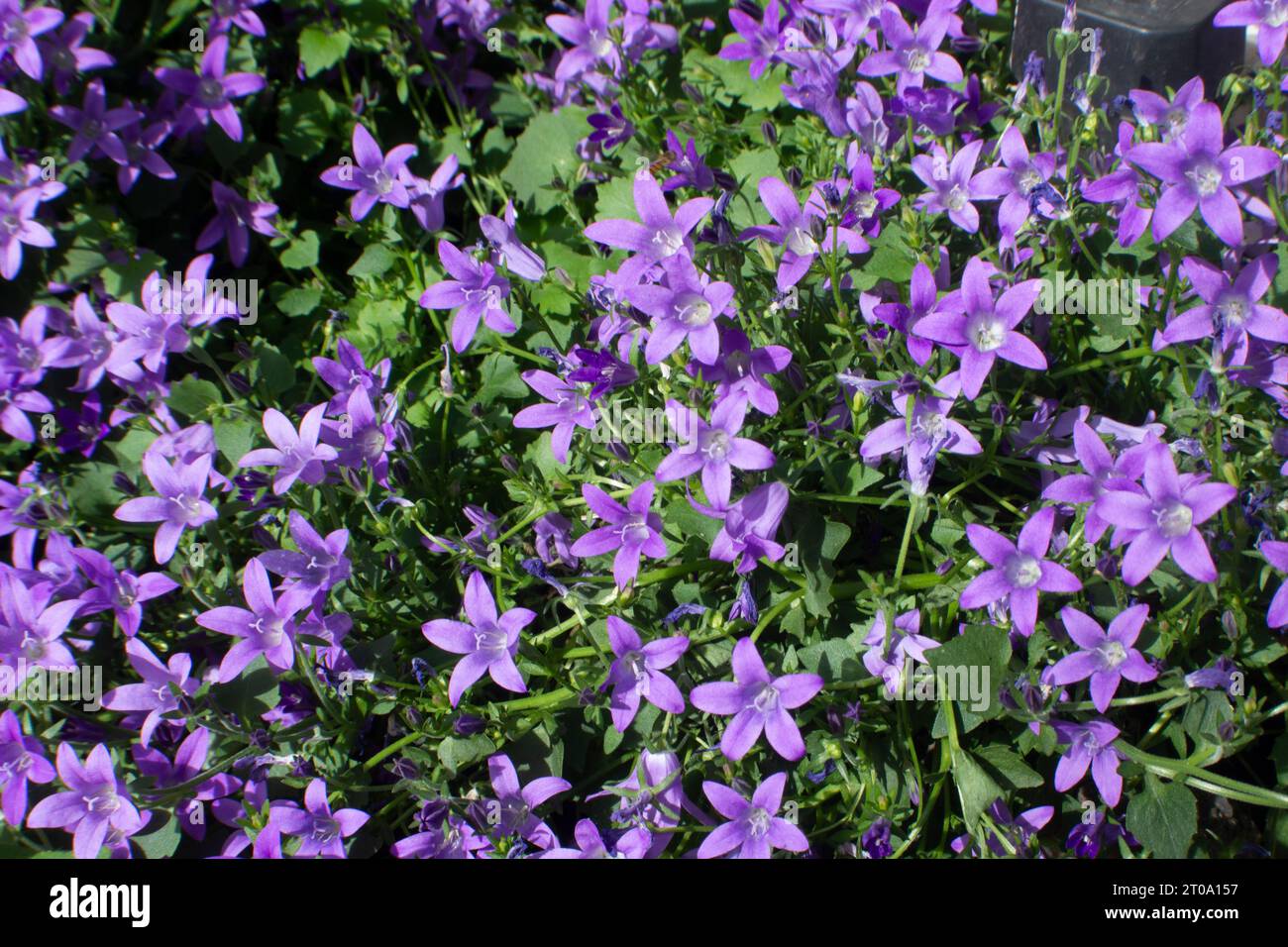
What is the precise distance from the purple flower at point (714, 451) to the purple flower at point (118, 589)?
1.37 metres

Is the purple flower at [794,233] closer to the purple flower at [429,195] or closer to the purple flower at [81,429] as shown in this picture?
the purple flower at [429,195]

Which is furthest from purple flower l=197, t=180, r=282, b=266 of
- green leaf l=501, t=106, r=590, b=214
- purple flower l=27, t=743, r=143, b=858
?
purple flower l=27, t=743, r=143, b=858

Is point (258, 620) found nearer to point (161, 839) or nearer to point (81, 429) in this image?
point (161, 839)

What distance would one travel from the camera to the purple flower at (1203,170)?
2.26 meters

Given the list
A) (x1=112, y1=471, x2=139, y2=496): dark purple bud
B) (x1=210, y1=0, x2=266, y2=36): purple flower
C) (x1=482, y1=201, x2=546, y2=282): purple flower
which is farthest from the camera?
(x1=210, y1=0, x2=266, y2=36): purple flower

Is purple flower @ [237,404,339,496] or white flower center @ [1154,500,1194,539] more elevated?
white flower center @ [1154,500,1194,539]

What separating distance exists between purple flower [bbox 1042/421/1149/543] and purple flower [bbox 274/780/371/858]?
5.70ft

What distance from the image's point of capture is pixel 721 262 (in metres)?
2.57

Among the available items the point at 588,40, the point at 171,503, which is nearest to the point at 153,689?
the point at 171,503

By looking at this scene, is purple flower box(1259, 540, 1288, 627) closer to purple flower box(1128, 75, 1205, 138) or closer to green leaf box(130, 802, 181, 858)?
purple flower box(1128, 75, 1205, 138)

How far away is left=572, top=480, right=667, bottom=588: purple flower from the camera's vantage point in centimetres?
233

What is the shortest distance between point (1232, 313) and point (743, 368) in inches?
44.2

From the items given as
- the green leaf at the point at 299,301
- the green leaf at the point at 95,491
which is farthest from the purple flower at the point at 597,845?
the green leaf at the point at 299,301

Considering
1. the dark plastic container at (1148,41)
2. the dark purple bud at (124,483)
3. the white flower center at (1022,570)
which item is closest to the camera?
the white flower center at (1022,570)
